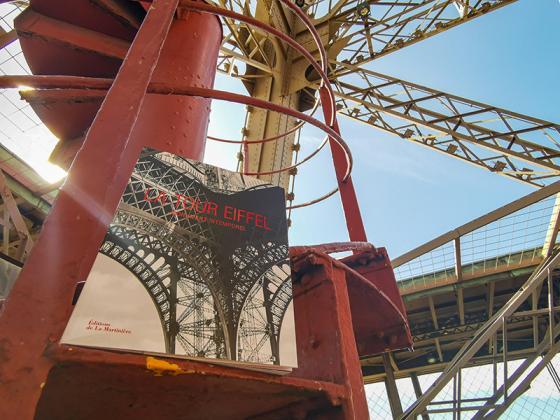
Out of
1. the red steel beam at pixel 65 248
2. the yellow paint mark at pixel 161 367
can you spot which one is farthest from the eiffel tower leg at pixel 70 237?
the yellow paint mark at pixel 161 367

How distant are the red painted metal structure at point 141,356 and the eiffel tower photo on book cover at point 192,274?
2.3 inches

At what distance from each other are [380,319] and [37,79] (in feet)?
8.03

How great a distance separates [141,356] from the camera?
1.22 m

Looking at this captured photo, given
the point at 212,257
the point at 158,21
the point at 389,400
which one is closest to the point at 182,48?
the point at 158,21

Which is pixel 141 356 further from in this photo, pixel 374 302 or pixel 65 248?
pixel 374 302

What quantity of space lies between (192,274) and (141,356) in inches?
13.6

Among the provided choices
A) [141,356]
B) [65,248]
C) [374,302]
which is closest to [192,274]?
[141,356]

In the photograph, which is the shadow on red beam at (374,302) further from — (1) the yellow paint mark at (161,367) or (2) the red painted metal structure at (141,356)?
(1) the yellow paint mark at (161,367)

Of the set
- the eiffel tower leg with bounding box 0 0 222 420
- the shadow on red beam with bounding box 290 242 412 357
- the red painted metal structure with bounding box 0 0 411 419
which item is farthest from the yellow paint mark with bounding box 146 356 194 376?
the shadow on red beam with bounding box 290 242 412 357

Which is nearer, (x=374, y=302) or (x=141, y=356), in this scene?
(x=141, y=356)

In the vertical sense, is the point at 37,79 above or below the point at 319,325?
above

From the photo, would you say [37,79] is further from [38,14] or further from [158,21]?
[38,14]

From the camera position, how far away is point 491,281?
1116cm

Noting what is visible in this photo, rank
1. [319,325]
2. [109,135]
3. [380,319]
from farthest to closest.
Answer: [380,319], [319,325], [109,135]
